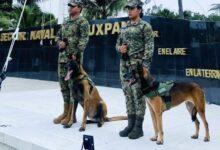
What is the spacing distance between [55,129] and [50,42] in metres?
7.17

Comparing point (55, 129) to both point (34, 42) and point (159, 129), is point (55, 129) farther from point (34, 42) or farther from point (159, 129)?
point (34, 42)

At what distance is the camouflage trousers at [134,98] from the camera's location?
5406 mm

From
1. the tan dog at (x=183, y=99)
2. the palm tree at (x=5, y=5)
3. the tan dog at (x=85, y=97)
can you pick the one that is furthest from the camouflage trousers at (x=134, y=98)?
the palm tree at (x=5, y=5)

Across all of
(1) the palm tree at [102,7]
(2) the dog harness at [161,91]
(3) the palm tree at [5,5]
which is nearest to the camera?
(2) the dog harness at [161,91]

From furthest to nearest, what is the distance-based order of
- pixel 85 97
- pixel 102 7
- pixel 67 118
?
pixel 102 7 < pixel 67 118 < pixel 85 97

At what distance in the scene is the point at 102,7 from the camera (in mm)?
22438

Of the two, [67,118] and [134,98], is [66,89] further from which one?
[134,98]

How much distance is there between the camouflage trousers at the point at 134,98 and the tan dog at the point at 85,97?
69 cm

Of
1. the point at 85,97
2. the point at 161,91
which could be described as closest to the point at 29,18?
the point at 85,97

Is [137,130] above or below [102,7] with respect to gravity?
below

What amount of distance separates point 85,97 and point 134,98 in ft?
2.76

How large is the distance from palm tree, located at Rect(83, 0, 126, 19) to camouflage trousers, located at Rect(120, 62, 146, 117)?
16.8 m

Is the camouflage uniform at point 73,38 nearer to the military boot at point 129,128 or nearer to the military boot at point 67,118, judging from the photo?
the military boot at point 67,118

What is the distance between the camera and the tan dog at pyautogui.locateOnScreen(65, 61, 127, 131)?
5914 mm
